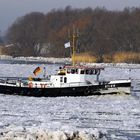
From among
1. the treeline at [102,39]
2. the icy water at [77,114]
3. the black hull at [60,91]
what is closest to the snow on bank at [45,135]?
the icy water at [77,114]

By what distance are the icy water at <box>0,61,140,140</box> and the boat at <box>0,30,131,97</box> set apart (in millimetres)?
953

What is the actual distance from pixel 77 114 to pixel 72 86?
11.3 m

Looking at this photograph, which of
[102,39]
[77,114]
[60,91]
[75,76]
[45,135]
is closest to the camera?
[45,135]

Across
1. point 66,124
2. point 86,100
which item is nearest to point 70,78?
point 86,100

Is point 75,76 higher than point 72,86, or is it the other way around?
point 75,76

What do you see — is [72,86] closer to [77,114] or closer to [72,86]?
[72,86]

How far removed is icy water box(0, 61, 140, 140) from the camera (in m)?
24.5

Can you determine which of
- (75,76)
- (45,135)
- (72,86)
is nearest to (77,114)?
(45,135)

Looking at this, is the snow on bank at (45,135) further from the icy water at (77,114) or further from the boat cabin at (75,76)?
the boat cabin at (75,76)

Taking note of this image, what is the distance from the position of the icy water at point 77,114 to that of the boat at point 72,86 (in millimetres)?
953

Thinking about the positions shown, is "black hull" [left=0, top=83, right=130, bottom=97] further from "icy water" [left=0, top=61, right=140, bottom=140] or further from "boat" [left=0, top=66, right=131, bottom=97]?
"icy water" [left=0, top=61, right=140, bottom=140]

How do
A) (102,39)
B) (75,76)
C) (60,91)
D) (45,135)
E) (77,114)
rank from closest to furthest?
(45,135), (77,114), (60,91), (75,76), (102,39)

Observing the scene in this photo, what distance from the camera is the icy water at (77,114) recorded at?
24467mm

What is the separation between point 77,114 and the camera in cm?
2970
